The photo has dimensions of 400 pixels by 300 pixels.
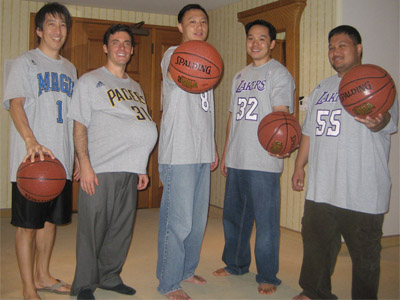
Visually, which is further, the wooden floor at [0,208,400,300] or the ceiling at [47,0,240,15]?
the ceiling at [47,0,240,15]

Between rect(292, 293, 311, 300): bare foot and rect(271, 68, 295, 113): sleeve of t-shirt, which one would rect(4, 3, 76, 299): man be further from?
rect(292, 293, 311, 300): bare foot

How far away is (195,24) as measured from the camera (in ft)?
7.82

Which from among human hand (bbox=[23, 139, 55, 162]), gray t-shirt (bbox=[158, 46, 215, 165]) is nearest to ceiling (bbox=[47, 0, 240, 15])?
gray t-shirt (bbox=[158, 46, 215, 165])

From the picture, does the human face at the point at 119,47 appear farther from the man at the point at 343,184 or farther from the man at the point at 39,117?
the man at the point at 343,184

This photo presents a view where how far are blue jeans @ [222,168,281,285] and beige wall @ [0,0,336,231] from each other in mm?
1251

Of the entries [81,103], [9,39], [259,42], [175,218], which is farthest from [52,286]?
[9,39]

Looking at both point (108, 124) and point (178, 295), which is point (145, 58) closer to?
point (108, 124)

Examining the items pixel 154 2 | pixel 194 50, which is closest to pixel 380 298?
pixel 194 50

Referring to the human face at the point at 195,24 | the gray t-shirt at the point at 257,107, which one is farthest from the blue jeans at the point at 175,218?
the human face at the point at 195,24

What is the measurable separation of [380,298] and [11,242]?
3093mm

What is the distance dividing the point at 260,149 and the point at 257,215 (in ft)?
1.43

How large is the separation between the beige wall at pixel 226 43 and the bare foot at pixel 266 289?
1.40 m

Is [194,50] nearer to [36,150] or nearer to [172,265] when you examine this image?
[36,150]

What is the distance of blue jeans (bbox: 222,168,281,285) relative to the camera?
8.73 feet
